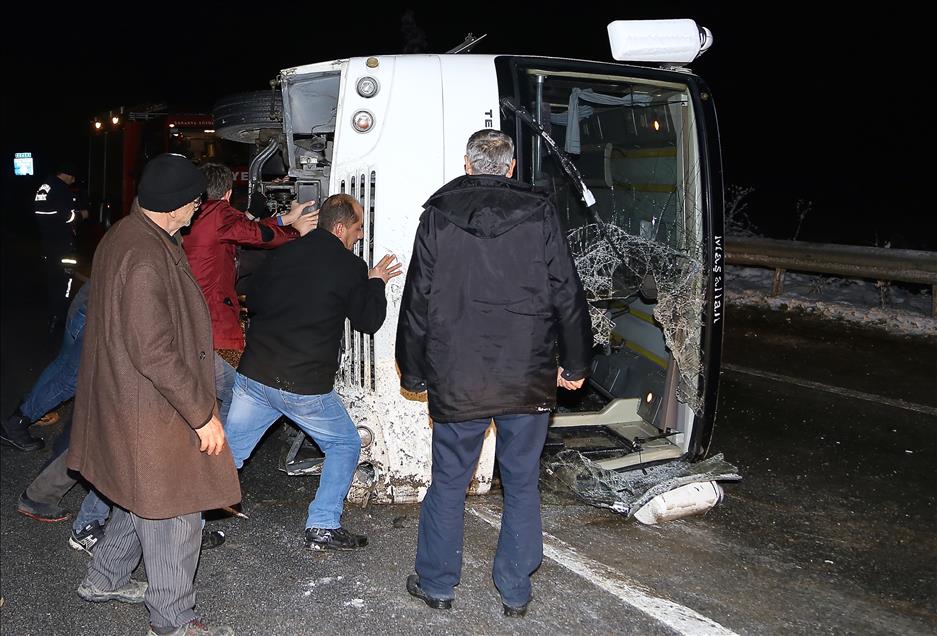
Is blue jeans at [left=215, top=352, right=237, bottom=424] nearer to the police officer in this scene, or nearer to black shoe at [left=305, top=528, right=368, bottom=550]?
black shoe at [left=305, top=528, right=368, bottom=550]

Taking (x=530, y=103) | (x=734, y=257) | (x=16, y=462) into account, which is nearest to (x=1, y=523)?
(x=16, y=462)

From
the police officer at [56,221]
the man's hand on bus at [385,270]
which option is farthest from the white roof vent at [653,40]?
the police officer at [56,221]

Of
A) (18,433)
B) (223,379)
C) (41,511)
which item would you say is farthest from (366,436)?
(18,433)

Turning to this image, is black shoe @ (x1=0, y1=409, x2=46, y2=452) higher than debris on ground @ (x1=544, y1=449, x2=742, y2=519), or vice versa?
debris on ground @ (x1=544, y1=449, x2=742, y2=519)

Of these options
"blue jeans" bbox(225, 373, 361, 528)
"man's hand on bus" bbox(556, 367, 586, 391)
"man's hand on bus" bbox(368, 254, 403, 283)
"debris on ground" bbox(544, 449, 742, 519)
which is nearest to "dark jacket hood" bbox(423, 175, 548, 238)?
"man's hand on bus" bbox(556, 367, 586, 391)

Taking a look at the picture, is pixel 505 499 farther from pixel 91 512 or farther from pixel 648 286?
pixel 91 512

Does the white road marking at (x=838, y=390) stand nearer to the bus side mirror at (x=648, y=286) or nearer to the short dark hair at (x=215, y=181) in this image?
the bus side mirror at (x=648, y=286)

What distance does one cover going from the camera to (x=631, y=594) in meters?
3.61

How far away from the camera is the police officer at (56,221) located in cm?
831

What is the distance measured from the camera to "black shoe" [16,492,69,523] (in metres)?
4.34

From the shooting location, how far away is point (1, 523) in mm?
4375

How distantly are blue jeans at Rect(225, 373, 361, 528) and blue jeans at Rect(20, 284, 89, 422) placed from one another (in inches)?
56.7

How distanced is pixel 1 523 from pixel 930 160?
2442 centimetres

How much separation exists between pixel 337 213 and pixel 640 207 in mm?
2175
